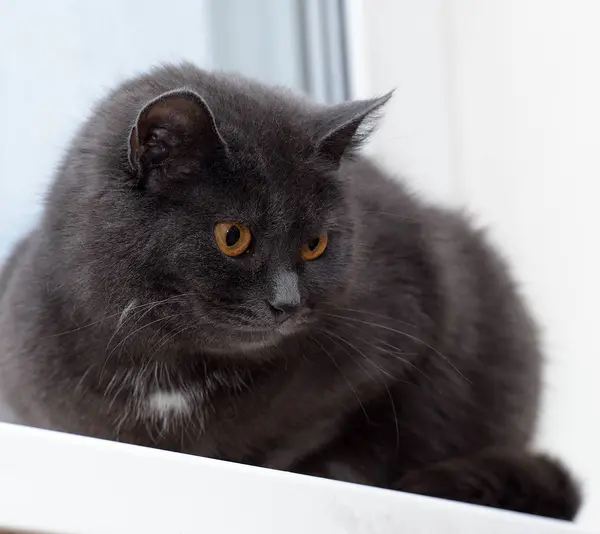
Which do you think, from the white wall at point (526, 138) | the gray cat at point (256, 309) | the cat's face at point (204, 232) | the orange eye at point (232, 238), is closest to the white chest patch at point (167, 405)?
the gray cat at point (256, 309)

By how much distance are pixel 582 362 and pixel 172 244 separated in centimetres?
92

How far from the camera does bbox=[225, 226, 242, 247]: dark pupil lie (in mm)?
956

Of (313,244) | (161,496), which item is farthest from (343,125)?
(161,496)

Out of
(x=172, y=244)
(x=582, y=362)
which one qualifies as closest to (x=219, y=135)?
(x=172, y=244)

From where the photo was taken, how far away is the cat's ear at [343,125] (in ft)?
3.36

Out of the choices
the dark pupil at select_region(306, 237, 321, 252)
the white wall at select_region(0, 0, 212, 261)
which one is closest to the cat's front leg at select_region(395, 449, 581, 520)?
the dark pupil at select_region(306, 237, 321, 252)

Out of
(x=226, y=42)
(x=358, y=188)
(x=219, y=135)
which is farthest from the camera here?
(x=226, y=42)

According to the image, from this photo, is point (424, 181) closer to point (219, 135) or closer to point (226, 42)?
point (226, 42)

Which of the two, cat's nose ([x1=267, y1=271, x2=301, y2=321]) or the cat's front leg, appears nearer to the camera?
cat's nose ([x1=267, y1=271, x2=301, y2=321])

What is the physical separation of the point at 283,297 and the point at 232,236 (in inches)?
3.5

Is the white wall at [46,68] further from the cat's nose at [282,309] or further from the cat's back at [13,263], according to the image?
the cat's nose at [282,309]

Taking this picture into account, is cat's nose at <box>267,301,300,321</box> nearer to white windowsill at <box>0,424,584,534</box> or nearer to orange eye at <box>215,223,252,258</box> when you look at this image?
orange eye at <box>215,223,252,258</box>

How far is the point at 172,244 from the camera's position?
95 cm

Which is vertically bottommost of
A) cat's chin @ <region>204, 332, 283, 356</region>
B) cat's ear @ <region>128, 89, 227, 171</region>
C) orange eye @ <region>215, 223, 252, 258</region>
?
cat's chin @ <region>204, 332, 283, 356</region>
